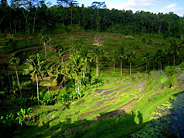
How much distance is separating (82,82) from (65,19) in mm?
73075

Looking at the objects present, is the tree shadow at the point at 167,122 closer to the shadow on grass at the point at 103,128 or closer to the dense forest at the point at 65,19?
the shadow on grass at the point at 103,128

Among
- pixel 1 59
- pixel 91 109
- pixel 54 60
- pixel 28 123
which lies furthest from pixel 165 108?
pixel 1 59

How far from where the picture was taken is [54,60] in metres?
64.9

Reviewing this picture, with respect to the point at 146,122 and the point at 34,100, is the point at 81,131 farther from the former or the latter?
the point at 34,100

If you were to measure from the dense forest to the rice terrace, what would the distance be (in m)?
0.65

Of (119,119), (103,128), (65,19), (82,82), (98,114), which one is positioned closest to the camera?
(103,128)

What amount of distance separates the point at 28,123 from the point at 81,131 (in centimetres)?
1497

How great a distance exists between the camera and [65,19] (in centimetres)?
10831

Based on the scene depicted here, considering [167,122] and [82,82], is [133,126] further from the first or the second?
[82,82]

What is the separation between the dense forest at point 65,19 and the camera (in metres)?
80.6

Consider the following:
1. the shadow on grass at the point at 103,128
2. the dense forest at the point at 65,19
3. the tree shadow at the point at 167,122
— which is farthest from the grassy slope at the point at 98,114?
the dense forest at the point at 65,19

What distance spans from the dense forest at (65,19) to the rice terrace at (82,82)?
647mm

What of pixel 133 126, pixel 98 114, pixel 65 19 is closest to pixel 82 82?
pixel 98 114

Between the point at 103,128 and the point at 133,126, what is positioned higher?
the point at 133,126
